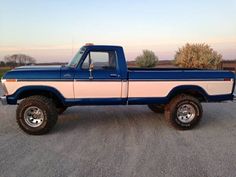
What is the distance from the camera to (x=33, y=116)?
603 cm

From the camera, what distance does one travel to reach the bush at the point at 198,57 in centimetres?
2439

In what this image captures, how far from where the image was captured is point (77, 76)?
5.96 metres

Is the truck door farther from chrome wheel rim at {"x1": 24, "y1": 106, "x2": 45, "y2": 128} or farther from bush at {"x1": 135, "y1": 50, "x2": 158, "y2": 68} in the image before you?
bush at {"x1": 135, "y1": 50, "x2": 158, "y2": 68}

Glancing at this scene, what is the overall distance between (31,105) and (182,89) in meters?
3.50

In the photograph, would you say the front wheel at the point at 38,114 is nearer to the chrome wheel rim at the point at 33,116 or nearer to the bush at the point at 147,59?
the chrome wheel rim at the point at 33,116

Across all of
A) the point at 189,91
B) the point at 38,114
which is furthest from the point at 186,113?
the point at 38,114

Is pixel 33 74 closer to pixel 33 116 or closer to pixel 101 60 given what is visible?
pixel 33 116

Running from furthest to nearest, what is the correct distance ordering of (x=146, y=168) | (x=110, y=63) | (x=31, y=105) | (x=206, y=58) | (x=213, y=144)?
1. (x=206, y=58)
2. (x=110, y=63)
3. (x=31, y=105)
4. (x=213, y=144)
5. (x=146, y=168)

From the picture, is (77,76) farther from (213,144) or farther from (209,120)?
Result: (209,120)

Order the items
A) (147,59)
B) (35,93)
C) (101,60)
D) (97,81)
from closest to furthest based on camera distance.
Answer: (97,81) < (35,93) < (101,60) < (147,59)

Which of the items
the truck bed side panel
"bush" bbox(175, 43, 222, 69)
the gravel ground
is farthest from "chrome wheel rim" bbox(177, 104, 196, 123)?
"bush" bbox(175, 43, 222, 69)

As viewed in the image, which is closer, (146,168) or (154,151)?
(146,168)

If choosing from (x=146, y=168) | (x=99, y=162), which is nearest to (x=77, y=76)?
(x=99, y=162)

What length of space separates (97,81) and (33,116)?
1642mm
